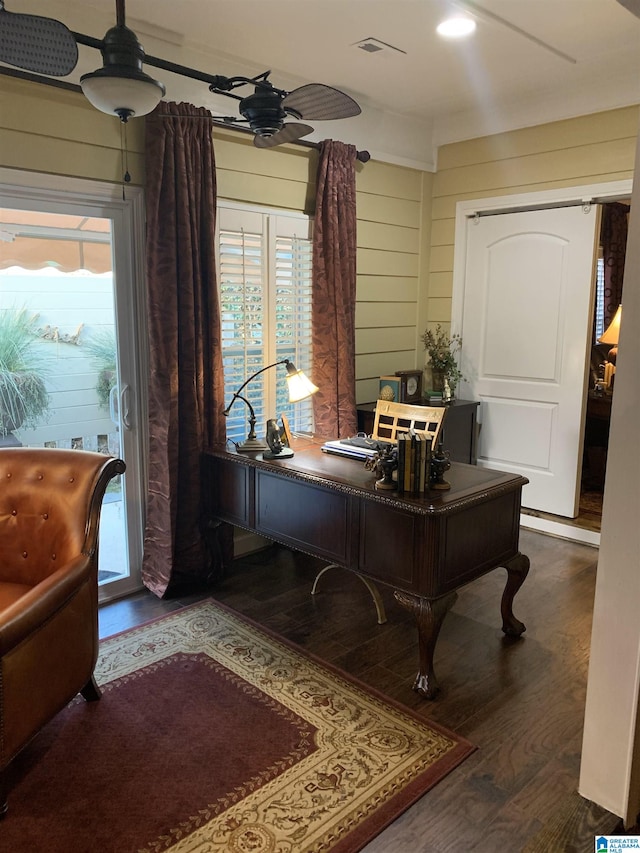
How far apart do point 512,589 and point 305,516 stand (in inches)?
40.4

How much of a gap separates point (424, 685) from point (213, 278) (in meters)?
2.20

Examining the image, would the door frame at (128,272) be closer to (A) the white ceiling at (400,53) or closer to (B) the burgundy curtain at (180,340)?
(B) the burgundy curtain at (180,340)

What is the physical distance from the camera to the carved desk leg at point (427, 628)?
8.56 feet

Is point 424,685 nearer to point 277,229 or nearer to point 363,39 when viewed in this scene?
point 277,229

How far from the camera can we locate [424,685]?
2.64 metres

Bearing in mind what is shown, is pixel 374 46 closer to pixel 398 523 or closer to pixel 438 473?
pixel 438 473

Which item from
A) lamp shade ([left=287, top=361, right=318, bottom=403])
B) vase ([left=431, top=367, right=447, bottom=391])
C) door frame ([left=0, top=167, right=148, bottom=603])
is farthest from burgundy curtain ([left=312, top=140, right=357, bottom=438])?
door frame ([left=0, top=167, right=148, bottom=603])

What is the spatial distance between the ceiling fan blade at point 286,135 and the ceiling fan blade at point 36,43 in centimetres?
84

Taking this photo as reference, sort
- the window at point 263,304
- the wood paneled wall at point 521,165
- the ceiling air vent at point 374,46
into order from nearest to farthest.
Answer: the ceiling air vent at point 374,46 < the window at point 263,304 < the wood paneled wall at point 521,165

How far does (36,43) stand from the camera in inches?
66.0

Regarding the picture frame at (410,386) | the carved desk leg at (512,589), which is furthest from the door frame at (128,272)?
the carved desk leg at (512,589)

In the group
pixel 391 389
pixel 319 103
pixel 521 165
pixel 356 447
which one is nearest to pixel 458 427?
pixel 391 389

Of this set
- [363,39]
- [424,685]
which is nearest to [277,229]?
[363,39]

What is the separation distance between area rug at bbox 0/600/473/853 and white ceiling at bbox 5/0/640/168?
2.71 m
